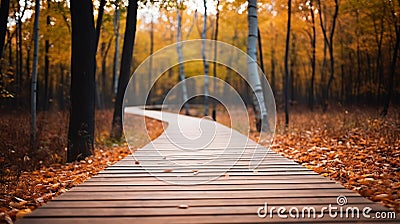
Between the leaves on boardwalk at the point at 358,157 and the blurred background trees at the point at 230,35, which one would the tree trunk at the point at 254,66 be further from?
the blurred background trees at the point at 230,35

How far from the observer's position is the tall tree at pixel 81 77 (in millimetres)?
7453

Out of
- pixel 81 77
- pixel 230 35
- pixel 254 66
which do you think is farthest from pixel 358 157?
pixel 230 35

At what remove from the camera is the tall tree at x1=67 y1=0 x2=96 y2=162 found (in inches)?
293

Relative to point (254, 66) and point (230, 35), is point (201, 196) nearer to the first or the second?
point (254, 66)

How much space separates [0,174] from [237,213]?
189 inches

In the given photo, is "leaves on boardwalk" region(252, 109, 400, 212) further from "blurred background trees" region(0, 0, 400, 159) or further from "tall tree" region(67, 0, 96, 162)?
"tall tree" region(67, 0, 96, 162)

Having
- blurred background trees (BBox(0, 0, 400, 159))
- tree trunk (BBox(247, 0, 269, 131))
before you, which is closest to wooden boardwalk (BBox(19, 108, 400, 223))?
blurred background trees (BBox(0, 0, 400, 159))

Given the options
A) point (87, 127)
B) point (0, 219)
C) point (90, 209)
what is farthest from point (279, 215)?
Answer: point (87, 127)

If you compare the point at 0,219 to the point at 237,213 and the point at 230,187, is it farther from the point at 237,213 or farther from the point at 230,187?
the point at 230,187

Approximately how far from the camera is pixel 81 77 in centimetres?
754


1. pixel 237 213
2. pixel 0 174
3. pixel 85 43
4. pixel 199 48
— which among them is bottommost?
pixel 0 174

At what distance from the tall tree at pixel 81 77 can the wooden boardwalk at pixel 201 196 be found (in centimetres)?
234

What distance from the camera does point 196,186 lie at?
13.8 feet

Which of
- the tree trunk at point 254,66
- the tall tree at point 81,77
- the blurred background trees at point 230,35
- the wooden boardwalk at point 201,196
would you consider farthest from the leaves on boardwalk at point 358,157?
the tall tree at point 81,77
